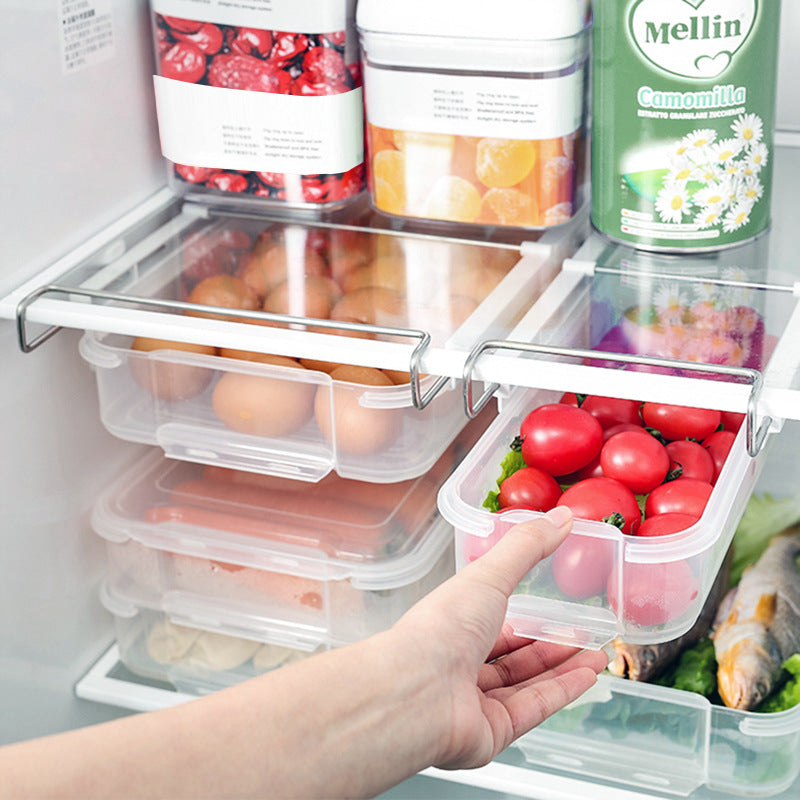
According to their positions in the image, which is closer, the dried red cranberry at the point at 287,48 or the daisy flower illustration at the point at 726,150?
the daisy flower illustration at the point at 726,150

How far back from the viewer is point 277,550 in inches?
46.1

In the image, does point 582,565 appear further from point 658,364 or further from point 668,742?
point 668,742

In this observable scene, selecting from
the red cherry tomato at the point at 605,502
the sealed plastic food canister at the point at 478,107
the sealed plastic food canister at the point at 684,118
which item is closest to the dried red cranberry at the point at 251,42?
the sealed plastic food canister at the point at 478,107

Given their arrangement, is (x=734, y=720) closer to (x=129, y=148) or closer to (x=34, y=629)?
(x=34, y=629)

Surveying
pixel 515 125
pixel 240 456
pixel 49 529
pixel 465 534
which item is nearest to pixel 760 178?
pixel 515 125

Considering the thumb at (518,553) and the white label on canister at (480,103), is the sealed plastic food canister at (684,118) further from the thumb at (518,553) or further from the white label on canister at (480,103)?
the thumb at (518,553)

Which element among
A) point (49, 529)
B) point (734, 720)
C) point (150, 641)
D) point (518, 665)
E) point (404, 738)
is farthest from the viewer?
point (150, 641)

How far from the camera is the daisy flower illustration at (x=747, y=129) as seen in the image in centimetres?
101

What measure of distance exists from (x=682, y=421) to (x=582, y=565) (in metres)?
0.23

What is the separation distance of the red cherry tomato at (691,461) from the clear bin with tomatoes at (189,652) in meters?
0.49

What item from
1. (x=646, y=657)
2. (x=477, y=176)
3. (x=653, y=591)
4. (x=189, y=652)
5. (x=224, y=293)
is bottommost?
(x=189, y=652)

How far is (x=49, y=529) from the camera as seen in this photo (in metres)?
1.18

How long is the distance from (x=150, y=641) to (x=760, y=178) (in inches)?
32.3

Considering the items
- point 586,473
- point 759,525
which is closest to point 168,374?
point 586,473
